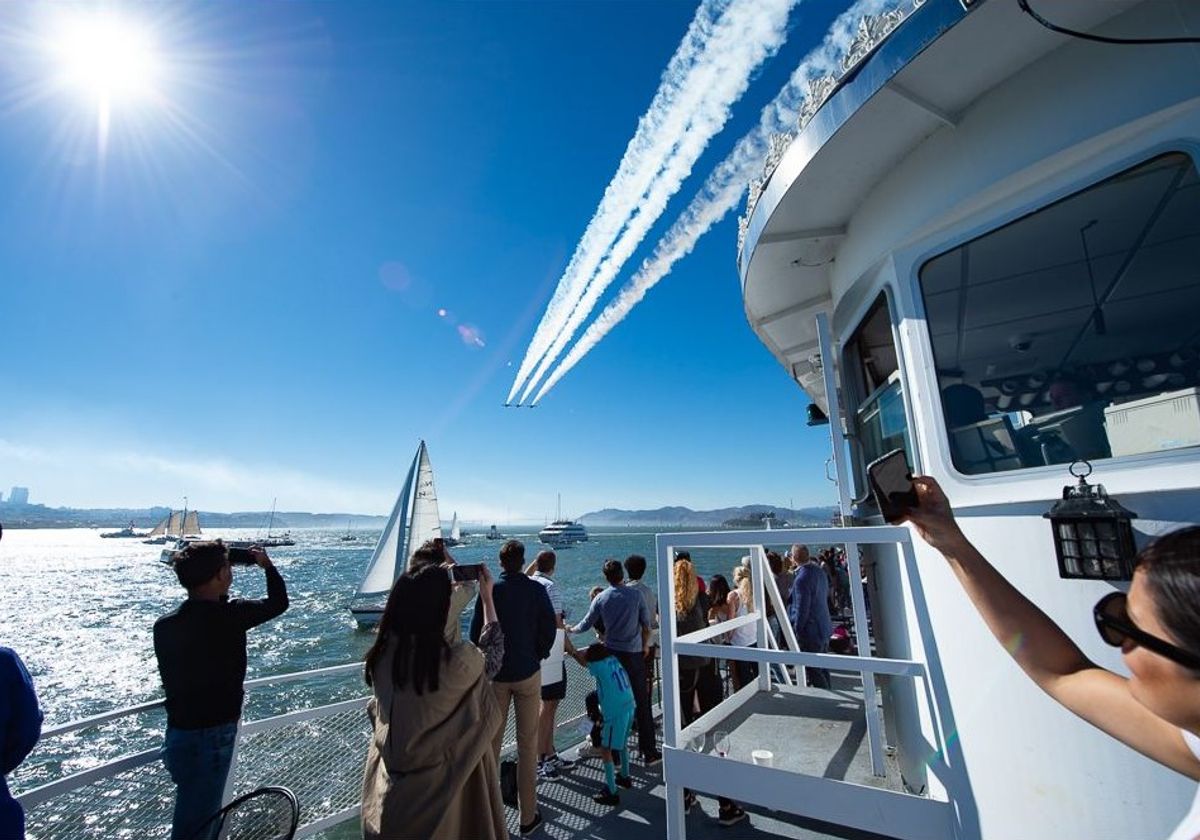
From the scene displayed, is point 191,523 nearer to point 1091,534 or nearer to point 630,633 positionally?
point 630,633

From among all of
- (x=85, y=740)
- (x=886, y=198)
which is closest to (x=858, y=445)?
(x=886, y=198)

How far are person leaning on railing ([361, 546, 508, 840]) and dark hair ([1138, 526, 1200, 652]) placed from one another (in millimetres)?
2159

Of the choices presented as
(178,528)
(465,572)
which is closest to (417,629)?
(465,572)

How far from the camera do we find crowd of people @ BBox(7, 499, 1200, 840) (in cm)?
99

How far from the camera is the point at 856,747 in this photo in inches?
142

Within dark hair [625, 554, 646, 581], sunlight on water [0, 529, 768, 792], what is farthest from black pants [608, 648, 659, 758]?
sunlight on water [0, 529, 768, 792]

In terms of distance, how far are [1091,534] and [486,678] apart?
8.05 ft

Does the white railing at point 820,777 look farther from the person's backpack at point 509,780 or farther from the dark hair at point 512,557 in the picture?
the person's backpack at point 509,780

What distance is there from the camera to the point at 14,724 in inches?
83.4

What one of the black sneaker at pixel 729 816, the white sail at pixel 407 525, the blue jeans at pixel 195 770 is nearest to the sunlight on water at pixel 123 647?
the blue jeans at pixel 195 770

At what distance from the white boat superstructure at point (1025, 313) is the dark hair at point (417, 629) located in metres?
1.42

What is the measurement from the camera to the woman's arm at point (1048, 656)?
1098 millimetres

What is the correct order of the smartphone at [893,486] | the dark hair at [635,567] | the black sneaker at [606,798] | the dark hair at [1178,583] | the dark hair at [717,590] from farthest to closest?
1. the dark hair at [717,590]
2. the dark hair at [635,567]
3. the black sneaker at [606,798]
4. the smartphone at [893,486]
5. the dark hair at [1178,583]

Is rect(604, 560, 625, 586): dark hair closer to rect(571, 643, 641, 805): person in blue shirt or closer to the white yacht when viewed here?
rect(571, 643, 641, 805): person in blue shirt
